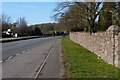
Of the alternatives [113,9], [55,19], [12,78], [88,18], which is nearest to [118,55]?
[12,78]

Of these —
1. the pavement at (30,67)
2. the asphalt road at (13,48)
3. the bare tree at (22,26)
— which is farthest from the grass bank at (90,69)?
the bare tree at (22,26)

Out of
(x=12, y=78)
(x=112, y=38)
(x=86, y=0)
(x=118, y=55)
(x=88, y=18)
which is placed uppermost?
(x=86, y=0)

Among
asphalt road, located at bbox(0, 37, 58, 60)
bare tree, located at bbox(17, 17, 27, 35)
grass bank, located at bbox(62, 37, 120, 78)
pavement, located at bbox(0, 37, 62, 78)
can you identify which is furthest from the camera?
bare tree, located at bbox(17, 17, 27, 35)

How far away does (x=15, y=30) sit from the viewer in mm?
103875

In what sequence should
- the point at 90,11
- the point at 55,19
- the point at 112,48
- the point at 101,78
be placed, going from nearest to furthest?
the point at 101,78, the point at 112,48, the point at 90,11, the point at 55,19

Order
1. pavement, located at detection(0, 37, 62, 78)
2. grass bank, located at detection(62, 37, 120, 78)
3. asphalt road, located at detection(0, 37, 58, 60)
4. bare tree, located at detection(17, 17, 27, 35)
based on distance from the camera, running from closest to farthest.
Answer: grass bank, located at detection(62, 37, 120, 78), pavement, located at detection(0, 37, 62, 78), asphalt road, located at detection(0, 37, 58, 60), bare tree, located at detection(17, 17, 27, 35)

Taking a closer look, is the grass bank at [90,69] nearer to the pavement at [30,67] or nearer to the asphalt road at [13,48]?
the pavement at [30,67]

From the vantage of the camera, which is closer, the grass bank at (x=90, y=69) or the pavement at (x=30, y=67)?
the grass bank at (x=90, y=69)

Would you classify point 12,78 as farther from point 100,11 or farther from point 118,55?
point 100,11

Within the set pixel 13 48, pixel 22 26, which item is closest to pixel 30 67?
pixel 13 48

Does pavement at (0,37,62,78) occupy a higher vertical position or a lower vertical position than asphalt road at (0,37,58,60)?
higher

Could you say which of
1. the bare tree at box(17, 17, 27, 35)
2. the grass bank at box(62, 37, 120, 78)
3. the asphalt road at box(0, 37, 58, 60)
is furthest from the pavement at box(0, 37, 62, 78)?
the bare tree at box(17, 17, 27, 35)

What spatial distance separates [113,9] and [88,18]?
4.98 metres

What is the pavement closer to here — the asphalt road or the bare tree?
the asphalt road
